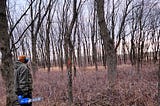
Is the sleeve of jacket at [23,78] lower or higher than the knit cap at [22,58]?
lower

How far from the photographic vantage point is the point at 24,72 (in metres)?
6.08

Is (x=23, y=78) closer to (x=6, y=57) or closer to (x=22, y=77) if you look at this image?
(x=22, y=77)

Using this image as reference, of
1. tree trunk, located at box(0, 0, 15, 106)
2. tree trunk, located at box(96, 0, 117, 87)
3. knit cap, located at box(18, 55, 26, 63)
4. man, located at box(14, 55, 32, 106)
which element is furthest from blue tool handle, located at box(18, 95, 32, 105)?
tree trunk, located at box(96, 0, 117, 87)

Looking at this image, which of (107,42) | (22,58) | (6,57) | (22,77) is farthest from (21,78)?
(107,42)

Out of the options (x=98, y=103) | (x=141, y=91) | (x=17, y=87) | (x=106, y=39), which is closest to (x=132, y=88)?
(x=141, y=91)

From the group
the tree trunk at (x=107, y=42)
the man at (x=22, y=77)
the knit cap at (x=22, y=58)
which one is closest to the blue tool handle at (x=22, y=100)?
the man at (x=22, y=77)

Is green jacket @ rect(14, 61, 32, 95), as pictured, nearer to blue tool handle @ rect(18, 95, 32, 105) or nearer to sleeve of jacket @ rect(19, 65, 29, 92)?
sleeve of jacket @ rect(19, 65, 29, 92)

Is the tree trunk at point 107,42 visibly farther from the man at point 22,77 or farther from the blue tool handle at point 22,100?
the blue tool handle at point 22,100

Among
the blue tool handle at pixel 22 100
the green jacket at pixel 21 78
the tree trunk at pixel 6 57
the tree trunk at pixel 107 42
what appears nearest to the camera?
the tree trunk at pixel 6 57

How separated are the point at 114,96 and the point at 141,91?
0.71 meters

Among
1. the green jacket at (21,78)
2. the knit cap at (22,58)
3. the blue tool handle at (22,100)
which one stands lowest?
the blue tool handle at (22,100)

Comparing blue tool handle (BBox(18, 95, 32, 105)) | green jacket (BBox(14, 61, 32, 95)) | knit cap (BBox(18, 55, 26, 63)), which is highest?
knit cap (BBox(18, 55, 26, 63))

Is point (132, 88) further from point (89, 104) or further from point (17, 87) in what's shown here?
point (17, 87)

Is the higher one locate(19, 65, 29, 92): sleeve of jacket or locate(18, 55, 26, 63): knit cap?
locate(18, 55, 26, 63): knit cap
